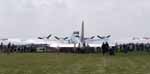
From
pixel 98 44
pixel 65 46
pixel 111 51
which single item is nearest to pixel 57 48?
pixel 65 46

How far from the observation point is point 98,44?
76875 mm

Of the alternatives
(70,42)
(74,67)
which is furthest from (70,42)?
(74,67)

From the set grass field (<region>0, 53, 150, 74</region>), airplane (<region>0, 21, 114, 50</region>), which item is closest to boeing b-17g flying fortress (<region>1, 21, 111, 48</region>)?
airplane (<region>0, 21, 114, 50</region>)

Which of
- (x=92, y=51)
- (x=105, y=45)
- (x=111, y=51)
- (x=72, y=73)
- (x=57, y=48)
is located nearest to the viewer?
(x=72, y=73)

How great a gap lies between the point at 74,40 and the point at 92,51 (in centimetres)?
1033

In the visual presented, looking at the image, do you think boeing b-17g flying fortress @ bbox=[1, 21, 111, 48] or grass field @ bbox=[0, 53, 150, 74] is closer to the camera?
grass field @ bbox=[0, 53, 150, 74]

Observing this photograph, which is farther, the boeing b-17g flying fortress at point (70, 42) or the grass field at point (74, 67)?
the boeing b-17g flying fortress at point (70, 42)

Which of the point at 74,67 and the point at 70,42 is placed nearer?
the point at 74,67

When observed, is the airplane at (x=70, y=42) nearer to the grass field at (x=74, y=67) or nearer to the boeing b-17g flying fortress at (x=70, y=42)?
the boeing b-17g flying fortress at (x=70, y=42)

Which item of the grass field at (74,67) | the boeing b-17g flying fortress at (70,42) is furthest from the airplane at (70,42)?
the grass field at (74,67)

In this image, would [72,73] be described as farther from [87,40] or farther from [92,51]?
[87,40]

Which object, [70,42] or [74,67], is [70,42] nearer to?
[70,42]

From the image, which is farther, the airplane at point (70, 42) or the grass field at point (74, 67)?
the airplane at point (70, 42)

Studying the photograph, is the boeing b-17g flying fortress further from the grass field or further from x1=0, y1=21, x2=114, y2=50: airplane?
the grass field
